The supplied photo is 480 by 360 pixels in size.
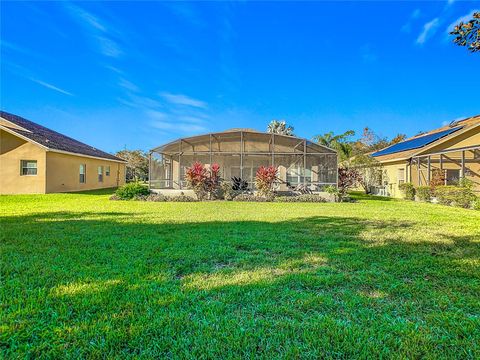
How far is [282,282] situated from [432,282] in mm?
1900

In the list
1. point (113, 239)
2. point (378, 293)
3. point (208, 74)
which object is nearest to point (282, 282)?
point (378, 293)

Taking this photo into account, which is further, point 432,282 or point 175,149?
point 175,149

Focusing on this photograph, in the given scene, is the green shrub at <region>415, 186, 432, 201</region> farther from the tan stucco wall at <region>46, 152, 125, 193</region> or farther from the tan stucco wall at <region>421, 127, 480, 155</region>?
the tan stucco wall at <region>46, 152, 125, 193</region>

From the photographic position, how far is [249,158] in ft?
64.1

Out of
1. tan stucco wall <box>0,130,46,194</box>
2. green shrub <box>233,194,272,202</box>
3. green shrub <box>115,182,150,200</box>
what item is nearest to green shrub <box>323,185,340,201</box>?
green shrub <box>233,194,272,202</box>

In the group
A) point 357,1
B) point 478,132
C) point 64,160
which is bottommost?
point 64,160

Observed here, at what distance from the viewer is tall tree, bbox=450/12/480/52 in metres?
3.96

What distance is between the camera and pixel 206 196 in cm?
1546

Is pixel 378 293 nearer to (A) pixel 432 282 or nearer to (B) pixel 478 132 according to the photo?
(A) pixel 432 282

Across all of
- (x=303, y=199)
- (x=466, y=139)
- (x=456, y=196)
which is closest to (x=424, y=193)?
(x=456, y=196)

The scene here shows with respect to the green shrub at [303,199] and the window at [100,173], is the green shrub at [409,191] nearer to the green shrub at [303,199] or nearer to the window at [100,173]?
the green shrub at [303,199]

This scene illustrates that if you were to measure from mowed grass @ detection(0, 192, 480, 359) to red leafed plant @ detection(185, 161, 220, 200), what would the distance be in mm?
9089

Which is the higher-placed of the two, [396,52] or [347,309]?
[396,52]

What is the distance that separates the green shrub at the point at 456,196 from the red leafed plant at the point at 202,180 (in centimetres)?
1155
